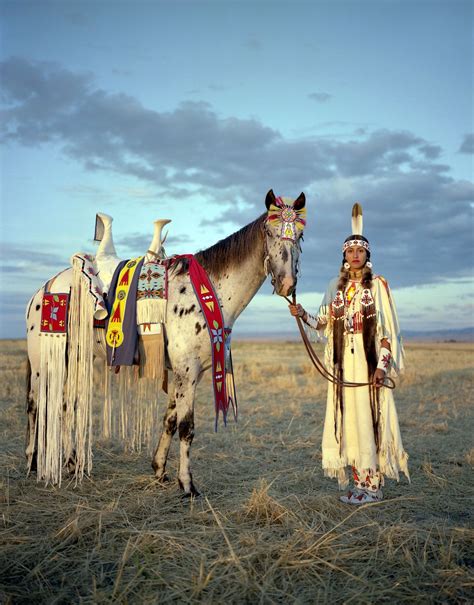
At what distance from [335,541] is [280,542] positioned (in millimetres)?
418

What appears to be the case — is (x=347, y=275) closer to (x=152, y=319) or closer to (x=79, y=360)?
(x=152, y=319)

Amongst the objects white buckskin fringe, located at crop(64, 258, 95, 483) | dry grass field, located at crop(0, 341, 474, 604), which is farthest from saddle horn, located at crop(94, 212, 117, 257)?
dry grass field, located at crop(0, 341, 474, 604)

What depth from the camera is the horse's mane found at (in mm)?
4418

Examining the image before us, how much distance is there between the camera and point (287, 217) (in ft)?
13.5

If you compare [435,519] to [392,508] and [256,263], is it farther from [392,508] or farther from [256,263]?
[256,263]

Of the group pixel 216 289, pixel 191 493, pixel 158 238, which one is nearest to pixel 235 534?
pixel 191 493

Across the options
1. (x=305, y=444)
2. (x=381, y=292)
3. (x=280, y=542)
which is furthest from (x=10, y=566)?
(x=305, y=444)

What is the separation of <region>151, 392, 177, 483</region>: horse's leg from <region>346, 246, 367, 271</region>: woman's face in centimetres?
210

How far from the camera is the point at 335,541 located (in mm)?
3334

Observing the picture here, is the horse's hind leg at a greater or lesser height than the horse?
lesser

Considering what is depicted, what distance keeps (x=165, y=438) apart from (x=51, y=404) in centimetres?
118

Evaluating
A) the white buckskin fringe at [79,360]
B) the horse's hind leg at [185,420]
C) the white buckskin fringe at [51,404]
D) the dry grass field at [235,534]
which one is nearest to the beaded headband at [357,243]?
the horse's hind leg at [185,420]

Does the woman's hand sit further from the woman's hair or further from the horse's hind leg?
the horse's hind leg

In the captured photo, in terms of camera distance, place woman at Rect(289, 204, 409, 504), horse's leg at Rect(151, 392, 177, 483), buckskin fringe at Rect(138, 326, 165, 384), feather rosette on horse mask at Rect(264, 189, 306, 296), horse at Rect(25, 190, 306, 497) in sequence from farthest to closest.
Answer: horse's leg at Rect(151, 392, 177, 483) → buckskin fringe at Rect(138, 326, 165, 384) → woman at Rect(289, 204, 409, 504) → horse at Rect(25, 190, 306, 497) → feather rosette on horse mask at Rect(264, 189, 306, 296)
